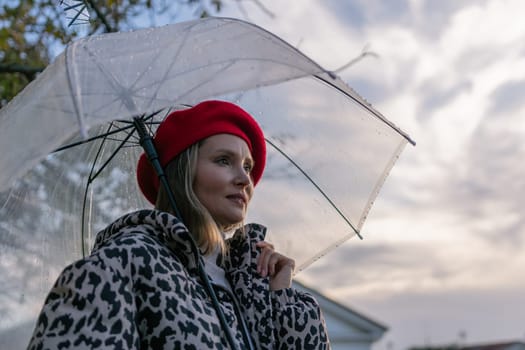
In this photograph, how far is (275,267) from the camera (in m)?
2.94

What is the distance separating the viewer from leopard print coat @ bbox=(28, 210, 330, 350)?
212cm

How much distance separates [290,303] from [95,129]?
1070 millimetres

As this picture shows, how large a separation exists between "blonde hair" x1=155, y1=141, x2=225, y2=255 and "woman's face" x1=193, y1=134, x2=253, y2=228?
3 cm

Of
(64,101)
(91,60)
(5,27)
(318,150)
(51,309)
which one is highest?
(5,27)

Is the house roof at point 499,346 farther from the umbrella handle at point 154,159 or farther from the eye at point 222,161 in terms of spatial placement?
the umbrella handle at point 154,159

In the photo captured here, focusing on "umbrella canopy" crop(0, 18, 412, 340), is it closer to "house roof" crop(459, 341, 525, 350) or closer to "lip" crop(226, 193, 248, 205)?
"lip" crop(226, 193, 248, 205)

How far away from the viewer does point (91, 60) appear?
7.80ft

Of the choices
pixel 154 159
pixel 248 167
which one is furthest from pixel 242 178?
pixel 154 159

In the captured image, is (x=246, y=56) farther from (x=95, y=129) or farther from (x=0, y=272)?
(x=0, y=272)

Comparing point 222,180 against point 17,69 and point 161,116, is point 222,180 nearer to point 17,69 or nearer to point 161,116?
point 161,116

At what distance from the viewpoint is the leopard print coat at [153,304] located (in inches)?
83.3

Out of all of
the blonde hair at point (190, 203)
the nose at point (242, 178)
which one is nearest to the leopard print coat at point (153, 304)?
the blonde hair at point (190, 203)

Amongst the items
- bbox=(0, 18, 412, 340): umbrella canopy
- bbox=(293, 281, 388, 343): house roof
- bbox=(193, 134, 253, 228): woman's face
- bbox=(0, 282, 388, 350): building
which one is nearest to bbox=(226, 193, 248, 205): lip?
bbox=(193, 134, 253, 228): woman's face

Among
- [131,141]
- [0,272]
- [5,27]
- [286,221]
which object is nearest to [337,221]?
[286,221]
